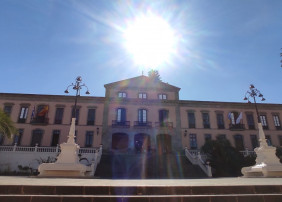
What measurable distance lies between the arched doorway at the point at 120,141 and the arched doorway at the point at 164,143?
4.29m

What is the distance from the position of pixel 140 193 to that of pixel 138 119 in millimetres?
21796

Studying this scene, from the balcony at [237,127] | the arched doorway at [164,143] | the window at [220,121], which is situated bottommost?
the arched doorway at [164,143]

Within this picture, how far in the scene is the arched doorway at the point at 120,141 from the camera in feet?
81.9

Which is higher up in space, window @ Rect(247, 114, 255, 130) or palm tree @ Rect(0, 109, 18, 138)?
window @ Rect(247, 114, 255, 130)

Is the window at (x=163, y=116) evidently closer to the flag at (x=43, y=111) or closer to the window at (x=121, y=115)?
the window at (x=121, y=115)

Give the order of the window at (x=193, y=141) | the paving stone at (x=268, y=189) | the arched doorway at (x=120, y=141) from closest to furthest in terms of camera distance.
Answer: the paving stone at (x=268, y=189) → the arched doorway at (x=120, y=141) → the window at (x=193, y=141)

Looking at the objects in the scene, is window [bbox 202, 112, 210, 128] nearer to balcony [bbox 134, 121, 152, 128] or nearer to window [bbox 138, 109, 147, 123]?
balcony [bbox 134, 121, 152, 128]

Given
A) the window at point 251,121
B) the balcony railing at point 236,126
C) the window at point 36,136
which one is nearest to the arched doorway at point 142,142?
the balcony railing at point 236,126

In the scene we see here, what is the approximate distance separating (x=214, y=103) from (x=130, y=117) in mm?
12361

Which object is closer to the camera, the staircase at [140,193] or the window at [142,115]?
the staircase at [140,193]

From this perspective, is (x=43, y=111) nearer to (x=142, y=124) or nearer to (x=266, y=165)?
(x=142, y=124)

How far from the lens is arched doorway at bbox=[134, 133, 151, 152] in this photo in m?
25.2
